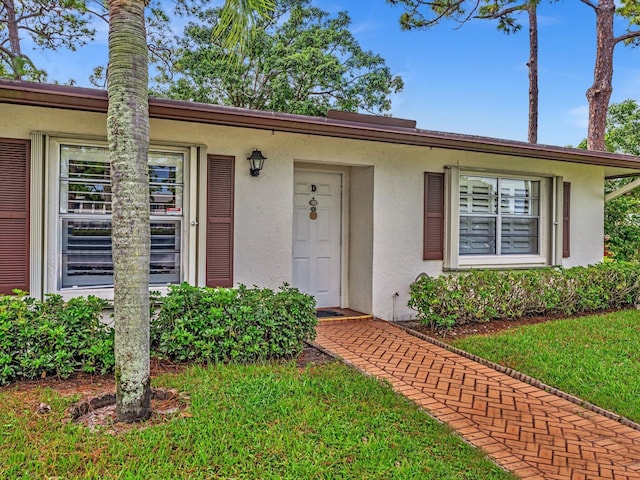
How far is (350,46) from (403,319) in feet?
44.6

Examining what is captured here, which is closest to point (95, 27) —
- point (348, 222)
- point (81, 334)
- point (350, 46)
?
point (350, 46)

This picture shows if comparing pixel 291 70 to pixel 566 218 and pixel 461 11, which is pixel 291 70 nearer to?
pixel 461 11

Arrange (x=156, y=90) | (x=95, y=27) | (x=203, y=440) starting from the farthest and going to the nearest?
(x=156, y=90)
(x=95, y=27)
(x=203, y=440)

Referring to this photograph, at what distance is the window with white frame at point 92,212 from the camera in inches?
203

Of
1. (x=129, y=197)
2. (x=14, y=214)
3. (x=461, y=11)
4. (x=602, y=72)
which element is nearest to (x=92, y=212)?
(x=14, y=214)

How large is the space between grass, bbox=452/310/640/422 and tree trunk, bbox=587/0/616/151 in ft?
24.1

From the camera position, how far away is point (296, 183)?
6.97 m

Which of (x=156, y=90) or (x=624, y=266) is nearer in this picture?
(x=624, y=266)

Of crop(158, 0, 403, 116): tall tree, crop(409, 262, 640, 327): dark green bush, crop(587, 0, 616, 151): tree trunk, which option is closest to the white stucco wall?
crop(409, 262, 640, 327): dark green bush

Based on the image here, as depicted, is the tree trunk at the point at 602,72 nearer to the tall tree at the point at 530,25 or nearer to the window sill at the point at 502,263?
the tall tree at the point at 530,25

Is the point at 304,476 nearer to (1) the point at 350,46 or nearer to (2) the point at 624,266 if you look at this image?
(2) the point at 624,266

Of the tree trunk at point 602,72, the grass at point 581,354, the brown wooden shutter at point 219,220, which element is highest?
the tree trunk at point 602,72

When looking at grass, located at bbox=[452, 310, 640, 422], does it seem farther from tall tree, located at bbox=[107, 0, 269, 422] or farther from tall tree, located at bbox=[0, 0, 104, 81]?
tall tree, located at bbox=[0, 0, 104, 81]

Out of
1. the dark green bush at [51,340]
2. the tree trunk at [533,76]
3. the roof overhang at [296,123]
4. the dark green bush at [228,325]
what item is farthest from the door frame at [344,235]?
the tree trunk at [533,76]
